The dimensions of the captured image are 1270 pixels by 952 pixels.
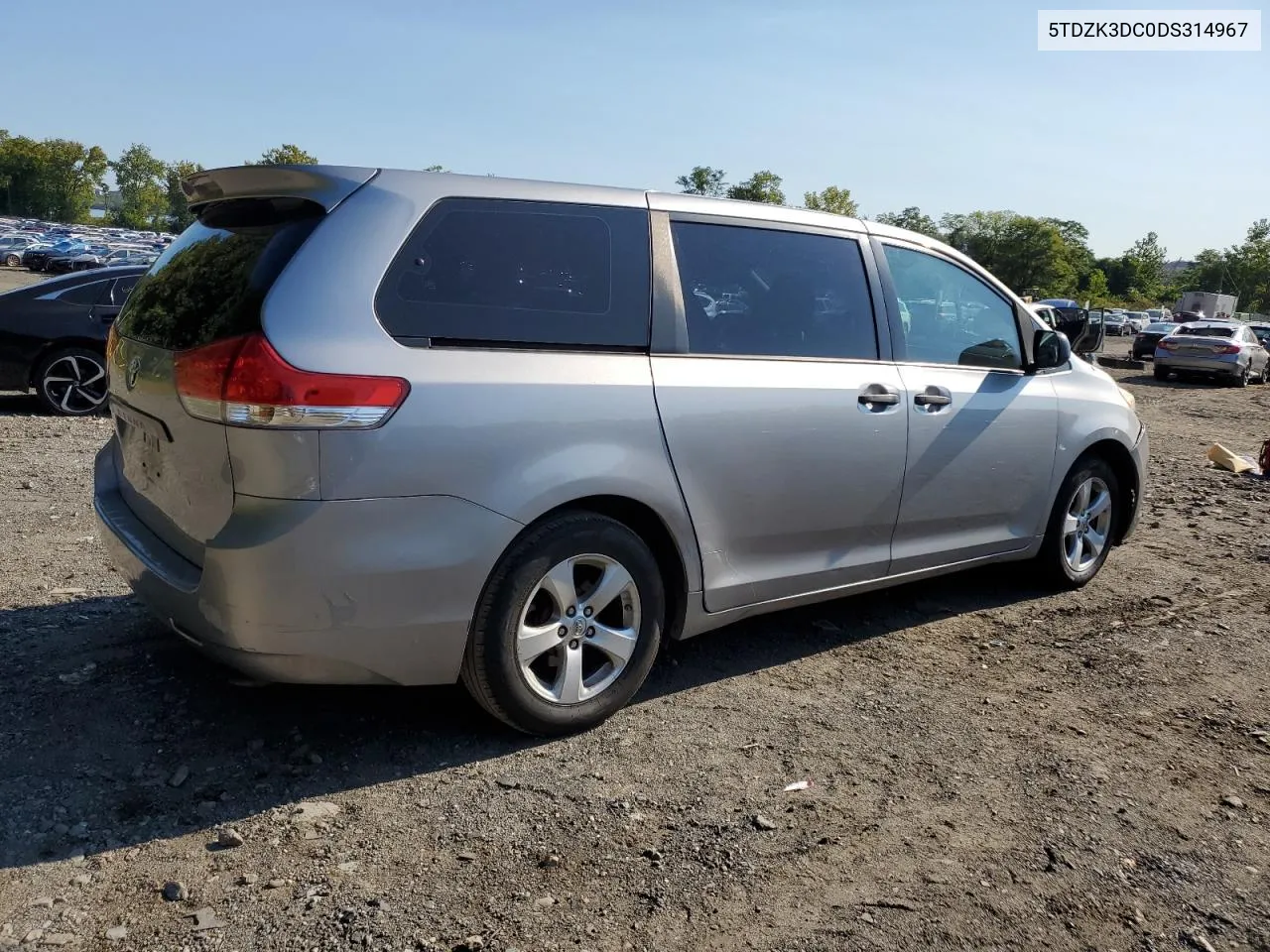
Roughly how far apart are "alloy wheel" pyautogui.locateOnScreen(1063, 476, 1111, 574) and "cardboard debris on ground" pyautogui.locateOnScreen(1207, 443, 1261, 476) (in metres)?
5.92

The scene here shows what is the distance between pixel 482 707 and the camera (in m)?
3.64

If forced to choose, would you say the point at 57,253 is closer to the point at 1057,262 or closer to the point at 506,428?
the point at 506,428

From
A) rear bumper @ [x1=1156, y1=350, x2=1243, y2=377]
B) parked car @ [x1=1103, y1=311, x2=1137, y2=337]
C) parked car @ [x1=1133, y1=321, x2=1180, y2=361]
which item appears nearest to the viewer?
rear bumper @ [x1=1156, y1=350, x2=1243, y2=377]

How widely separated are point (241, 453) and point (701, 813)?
1.72m

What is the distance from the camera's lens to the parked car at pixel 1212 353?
26.1 metres

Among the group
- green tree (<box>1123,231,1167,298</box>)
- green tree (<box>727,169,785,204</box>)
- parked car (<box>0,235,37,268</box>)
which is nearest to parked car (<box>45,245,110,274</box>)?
parked car (<box>0,235,37,268</box>)

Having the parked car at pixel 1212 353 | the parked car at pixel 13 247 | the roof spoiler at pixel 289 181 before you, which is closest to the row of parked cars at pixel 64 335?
the roof spoiler at pixel 289 181

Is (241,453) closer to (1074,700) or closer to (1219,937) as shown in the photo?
(1219,937)

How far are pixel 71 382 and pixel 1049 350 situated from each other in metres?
8.82

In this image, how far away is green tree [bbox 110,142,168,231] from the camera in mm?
122812

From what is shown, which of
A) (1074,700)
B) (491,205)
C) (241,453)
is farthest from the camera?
(1074,700)

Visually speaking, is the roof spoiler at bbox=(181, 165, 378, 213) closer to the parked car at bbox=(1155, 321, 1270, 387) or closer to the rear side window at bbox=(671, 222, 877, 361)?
the rear side window at bbox=(671, 222, 877, 361)

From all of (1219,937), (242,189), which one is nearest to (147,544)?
(242,189)

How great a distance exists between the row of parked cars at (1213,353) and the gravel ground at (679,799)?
23.9 m
